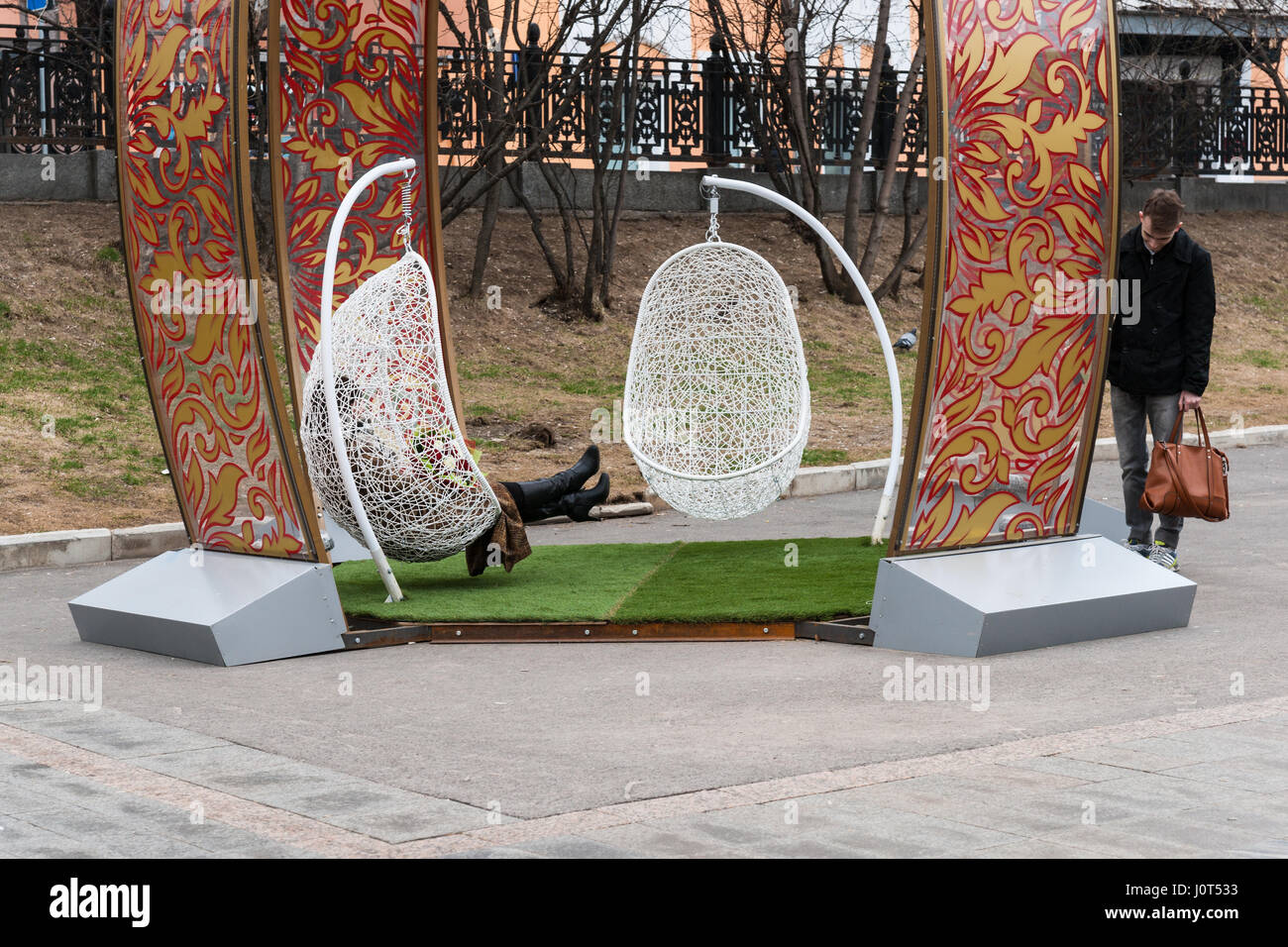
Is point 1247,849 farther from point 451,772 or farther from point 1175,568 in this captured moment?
point 1175,568

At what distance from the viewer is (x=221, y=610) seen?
754 centimetres

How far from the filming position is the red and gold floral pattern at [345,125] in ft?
32.3

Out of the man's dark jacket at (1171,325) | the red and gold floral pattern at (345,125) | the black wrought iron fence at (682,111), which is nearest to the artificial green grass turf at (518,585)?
the red and gold floral pattern at (345,125)

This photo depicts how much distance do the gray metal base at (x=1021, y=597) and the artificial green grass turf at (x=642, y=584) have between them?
51cm

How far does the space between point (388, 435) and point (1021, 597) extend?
3089 millimetres

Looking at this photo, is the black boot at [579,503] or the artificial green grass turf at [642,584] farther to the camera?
the black boot at [579,503]

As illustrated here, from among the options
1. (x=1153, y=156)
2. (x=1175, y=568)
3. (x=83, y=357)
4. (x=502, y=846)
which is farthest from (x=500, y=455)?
(x=1153, y=156)

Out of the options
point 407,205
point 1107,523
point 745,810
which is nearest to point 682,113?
point 407,205

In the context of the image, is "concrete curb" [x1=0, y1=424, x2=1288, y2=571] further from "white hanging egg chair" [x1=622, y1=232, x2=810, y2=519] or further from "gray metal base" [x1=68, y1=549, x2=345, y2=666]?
"gray metal base" [x1=68, y1=549, x2=345, y2=666]

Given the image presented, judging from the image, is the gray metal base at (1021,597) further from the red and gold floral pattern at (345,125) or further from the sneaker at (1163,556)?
the red and gold floral pattern at (345,125)

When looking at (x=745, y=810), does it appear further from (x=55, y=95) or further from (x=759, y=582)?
(x=55, y=95)

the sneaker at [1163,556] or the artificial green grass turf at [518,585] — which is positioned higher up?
the sneaker at [1163,556]

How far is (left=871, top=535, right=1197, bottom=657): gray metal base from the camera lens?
7.27 m

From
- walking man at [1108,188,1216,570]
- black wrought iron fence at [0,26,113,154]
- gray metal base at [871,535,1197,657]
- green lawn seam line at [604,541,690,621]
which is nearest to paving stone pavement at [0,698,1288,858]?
gray metal base at [871,535,1197,657]
